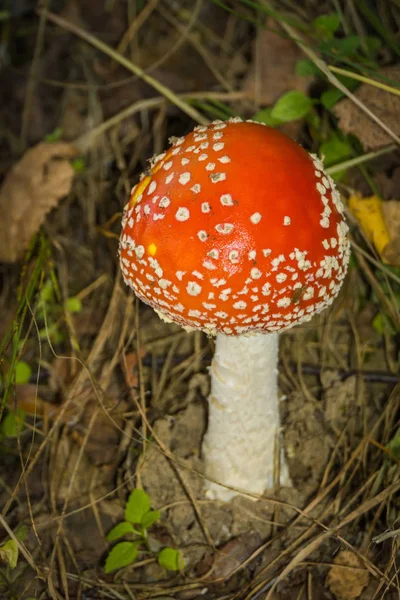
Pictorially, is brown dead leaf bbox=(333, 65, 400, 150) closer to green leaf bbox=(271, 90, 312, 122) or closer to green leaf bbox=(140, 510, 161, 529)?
green leaf bbox=(271, 90, 312, 122)

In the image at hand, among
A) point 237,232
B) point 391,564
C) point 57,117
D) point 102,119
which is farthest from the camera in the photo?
point 57,117

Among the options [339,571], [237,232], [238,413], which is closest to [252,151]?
[237,232]

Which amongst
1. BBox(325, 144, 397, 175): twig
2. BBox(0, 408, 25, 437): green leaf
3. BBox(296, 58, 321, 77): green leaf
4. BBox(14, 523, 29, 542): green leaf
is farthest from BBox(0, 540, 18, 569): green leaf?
BBox(296, 58, 321, 77): green leaf

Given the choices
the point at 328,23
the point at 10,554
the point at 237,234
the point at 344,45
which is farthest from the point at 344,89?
the point at 10,554

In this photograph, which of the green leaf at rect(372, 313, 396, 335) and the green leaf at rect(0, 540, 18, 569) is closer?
the green leaf at rect(0, 540, 18, 569)

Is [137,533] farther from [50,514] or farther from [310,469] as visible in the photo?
[310,469]

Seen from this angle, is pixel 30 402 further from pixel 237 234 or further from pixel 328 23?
pixel 328 23
